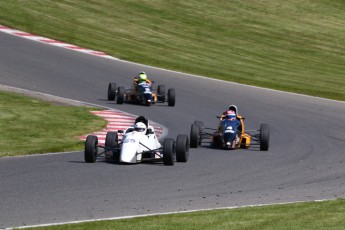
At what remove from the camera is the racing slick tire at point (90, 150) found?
19078 mm

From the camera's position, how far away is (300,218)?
13.0m

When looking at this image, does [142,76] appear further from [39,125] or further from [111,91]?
[39,125]

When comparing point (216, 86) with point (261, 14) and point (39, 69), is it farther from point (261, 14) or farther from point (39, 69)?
point (261, 14)

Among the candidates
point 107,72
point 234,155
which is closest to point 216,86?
point 107,72

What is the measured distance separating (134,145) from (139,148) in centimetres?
32

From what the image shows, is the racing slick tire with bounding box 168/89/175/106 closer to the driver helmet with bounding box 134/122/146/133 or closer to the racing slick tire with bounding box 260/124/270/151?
the racing slick tire with bounding box 260/124/270/151

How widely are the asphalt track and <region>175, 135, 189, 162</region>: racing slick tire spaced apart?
0.21 meters

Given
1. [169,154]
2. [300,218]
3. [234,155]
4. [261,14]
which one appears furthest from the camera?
[261,14]

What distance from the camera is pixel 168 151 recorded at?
19.2 metres

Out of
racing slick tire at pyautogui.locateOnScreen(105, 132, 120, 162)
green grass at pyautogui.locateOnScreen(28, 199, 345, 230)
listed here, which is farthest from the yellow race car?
green grass at pyautogui.locateOnScreen(28, 199, 345, 230)

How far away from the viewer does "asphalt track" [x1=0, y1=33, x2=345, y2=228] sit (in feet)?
48.2

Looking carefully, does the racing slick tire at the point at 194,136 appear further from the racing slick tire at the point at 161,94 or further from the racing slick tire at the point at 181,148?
the racing slick tire at the point at 161,94

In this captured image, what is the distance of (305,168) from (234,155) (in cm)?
235

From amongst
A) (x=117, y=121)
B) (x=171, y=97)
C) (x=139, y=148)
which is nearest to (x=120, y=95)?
(x=171, y=97)
